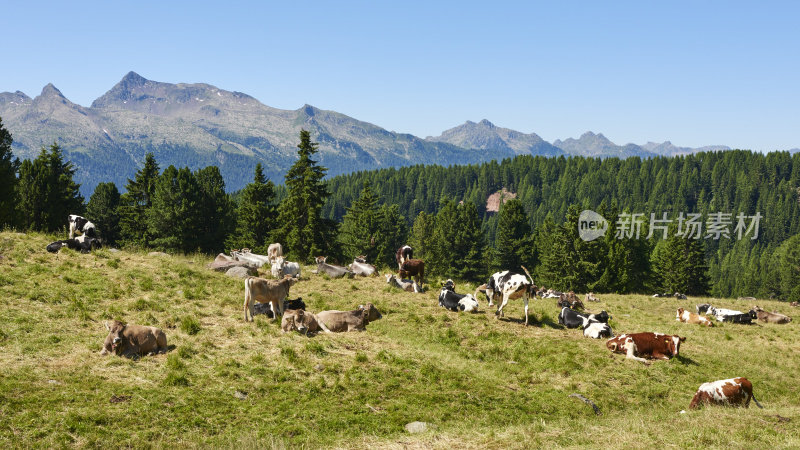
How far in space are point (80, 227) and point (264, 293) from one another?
19006 millimetres

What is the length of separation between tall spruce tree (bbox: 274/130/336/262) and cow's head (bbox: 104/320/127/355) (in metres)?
34.5

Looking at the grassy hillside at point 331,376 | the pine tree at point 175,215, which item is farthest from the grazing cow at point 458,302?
the pine tree at point 175,215

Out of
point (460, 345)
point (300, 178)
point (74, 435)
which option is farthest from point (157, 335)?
point (300, 178)

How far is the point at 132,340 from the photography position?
46.8 ft

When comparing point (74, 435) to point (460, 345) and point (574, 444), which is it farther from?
point (460, 345)

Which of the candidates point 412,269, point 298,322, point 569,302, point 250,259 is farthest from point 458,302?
point 250,259

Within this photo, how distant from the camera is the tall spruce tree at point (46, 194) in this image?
57.8 metres

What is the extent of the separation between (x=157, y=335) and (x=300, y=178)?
3647 centimetres

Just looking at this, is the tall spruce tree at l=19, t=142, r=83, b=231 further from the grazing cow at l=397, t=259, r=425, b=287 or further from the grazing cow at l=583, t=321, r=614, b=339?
the grazing cow at l=583, t=321, r=614, b=339

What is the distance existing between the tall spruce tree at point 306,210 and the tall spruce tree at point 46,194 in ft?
99.7

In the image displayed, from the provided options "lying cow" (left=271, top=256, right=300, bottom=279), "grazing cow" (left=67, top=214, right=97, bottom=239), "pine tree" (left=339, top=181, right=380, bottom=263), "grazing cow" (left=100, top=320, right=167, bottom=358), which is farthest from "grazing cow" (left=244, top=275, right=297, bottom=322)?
"pine tree" (left=339, top=181, right=380, bottom=263)

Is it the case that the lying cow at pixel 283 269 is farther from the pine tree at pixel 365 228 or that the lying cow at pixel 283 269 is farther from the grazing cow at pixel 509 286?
the pine tree at pixel 365 228

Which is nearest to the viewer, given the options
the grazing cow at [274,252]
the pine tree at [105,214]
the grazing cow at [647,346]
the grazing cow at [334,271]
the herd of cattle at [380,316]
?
the herd of cattle at [380,316]

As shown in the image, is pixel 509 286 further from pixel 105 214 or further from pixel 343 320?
pixel 105 214
